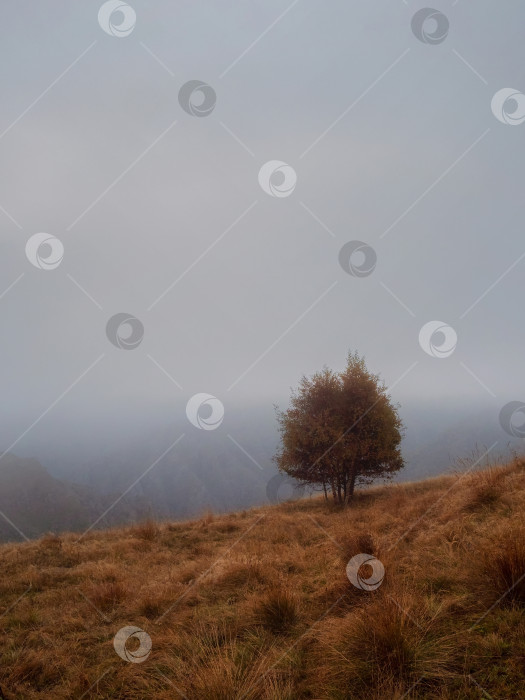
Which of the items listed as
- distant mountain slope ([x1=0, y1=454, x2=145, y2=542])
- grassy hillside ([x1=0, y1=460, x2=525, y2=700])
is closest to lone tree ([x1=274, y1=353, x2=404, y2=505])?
grassy hillside ([x1=0, y1=460, x2=525, y2=700])

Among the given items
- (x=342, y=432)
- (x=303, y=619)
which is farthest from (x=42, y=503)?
(x=303, y=619)

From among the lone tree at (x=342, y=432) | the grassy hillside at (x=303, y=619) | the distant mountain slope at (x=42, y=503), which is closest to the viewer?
the grassy hillside at (x=303, y=619)

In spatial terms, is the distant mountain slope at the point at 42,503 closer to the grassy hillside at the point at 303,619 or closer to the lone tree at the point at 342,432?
the lone tree at the point at 342,432

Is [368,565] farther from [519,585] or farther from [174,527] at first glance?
[174,527]

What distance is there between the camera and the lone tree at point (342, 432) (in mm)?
19062

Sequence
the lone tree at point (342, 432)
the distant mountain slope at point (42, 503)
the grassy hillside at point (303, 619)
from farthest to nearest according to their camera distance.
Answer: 1. the distant mountain slope at point (42, 503)
2. the lone tree at point (342, 432)
3. the grassy hillside at point (303, 619)

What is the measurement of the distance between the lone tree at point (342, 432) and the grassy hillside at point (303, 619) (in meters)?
9.93

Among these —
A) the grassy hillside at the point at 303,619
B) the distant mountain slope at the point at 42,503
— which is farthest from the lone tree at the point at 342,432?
the distant mountain slope at the point at 42,503

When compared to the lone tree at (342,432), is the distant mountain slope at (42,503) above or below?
above

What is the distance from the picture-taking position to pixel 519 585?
3.82m

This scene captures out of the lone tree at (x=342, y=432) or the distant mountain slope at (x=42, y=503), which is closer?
the lone tree at (x=342, y=432)

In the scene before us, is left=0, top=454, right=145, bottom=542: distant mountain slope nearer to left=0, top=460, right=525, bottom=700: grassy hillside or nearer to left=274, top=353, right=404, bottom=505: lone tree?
left=274, top=353, right=404, bottom=505: lone tree

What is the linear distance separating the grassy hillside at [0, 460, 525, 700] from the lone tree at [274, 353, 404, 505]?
9.93 m

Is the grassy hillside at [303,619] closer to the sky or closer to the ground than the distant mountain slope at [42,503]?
closer to the ground
